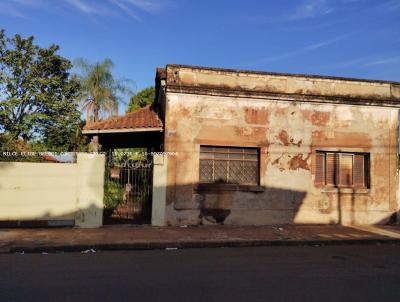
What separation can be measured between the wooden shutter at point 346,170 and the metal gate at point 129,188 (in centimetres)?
620

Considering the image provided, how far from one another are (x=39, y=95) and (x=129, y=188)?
45.5 feet

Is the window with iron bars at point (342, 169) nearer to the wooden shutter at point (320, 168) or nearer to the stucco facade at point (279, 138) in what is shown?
the wooden shutter at point (320, 168)

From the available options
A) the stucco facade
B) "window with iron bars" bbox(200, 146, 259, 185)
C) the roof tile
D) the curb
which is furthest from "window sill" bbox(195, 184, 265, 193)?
the curb

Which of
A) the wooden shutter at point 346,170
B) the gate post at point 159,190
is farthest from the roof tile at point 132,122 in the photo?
the wooden shutter at point 346,170

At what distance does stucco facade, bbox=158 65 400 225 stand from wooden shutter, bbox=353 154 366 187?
26 cm

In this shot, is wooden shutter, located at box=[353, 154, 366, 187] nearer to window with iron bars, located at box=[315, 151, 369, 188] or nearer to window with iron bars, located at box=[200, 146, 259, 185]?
window with iron bars, located at box=[315, 151, 369, 188]

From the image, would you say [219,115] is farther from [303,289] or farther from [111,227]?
[303,289]

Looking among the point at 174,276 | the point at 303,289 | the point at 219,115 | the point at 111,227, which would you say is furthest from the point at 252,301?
the point at 219,115

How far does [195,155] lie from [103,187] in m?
2.83

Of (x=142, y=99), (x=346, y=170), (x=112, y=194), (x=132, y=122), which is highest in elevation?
(x=142, y=99)

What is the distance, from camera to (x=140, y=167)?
12586mm

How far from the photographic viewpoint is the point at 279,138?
529 inches

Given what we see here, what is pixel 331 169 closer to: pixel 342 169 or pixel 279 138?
pixel 342 169

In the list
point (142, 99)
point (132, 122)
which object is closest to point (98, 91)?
point (142, 99)
